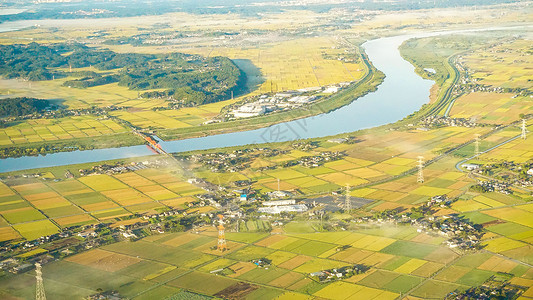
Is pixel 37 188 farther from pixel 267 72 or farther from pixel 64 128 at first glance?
pixel 267 72

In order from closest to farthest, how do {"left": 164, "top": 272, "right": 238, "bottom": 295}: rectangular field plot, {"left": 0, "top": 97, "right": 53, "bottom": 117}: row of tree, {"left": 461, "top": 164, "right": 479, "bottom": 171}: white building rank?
{"left": 164, "top": 272, "right": 238, "bottom": 295}: rectangular field plot < {"left": 461, "top": 164, "right": 479, "bottom": 171}: white building < {"left": 0, "top": 97, "right": 53, "bottom": 117}: row of tree

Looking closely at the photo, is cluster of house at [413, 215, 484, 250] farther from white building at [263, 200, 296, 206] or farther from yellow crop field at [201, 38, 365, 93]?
yellow crop field at [201, 38, 365, 93]

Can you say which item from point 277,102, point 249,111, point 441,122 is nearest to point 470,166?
point 441,122

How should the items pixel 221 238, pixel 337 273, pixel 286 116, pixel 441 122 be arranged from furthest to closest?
pixel 286 116 < pixel 441 122 < pixel 221 238 < pixel 337 273

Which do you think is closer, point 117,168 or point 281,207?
point 281,207

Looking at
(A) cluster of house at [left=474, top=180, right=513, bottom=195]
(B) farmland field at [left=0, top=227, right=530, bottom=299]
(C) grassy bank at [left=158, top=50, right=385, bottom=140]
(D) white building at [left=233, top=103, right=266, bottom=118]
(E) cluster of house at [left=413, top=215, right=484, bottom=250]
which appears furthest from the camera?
(D) white building at [left=233, top=103, right=266, bottom=118]

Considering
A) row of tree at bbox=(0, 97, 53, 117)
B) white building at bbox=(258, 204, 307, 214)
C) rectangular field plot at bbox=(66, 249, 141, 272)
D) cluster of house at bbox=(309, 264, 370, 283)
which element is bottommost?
white building at bbox=(258, 204, 307, 214)

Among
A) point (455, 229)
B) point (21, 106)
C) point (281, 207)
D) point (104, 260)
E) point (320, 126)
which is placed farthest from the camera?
point (21, 106)

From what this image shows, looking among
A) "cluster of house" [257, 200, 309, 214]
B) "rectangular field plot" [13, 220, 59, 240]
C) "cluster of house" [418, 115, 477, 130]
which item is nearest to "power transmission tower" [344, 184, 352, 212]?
"cluster of house" [257, 200, 309, 214]

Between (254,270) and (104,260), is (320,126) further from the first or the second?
(104,260)
